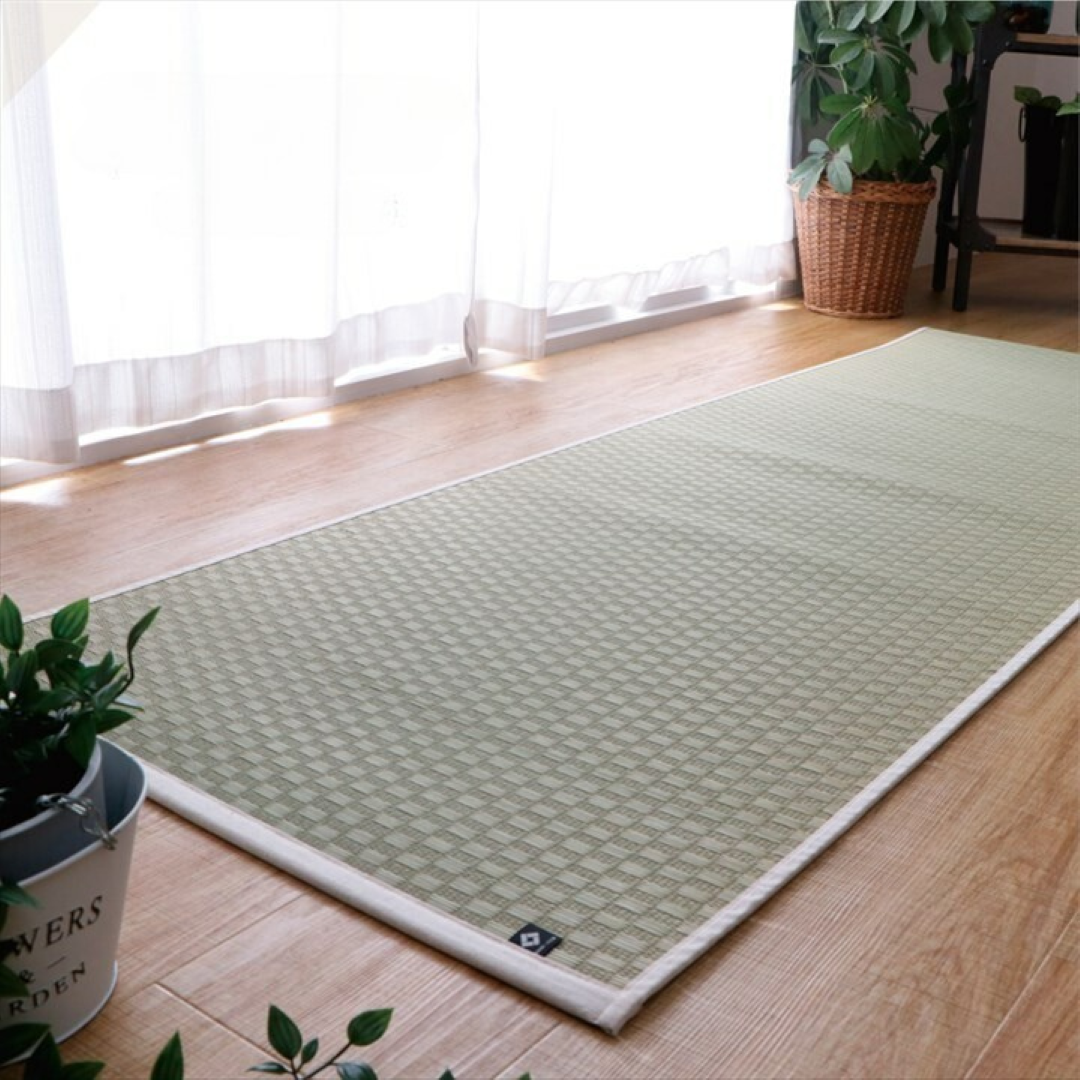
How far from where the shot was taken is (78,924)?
38.2 inches

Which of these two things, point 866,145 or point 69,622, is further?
point 866,145

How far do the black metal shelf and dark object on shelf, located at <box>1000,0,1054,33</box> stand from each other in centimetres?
3

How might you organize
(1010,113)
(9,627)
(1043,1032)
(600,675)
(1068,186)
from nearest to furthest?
(9,627)
(1043,1032)
(600,675)
(1068,186)
(1010,113)

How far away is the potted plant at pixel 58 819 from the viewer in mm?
935

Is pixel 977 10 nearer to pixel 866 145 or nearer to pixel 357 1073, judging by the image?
pixel 866 145

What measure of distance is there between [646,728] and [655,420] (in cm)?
121

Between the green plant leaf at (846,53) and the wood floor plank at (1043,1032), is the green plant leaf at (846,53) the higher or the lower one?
the higher one

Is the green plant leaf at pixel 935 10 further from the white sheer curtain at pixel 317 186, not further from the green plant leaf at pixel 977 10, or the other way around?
the white sheer curtain at pixel 317 186

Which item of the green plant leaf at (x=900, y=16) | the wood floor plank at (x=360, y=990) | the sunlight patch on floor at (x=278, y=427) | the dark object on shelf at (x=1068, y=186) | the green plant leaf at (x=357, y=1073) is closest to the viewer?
the green plant leaf at (x=357, y=1073)

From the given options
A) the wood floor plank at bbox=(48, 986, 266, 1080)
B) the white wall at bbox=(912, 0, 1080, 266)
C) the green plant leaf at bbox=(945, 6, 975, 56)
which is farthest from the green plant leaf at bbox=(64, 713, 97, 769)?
the white wall at bbox=(912, 0, 1080, 266)

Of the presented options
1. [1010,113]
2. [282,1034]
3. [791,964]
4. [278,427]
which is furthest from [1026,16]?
[282,1034]

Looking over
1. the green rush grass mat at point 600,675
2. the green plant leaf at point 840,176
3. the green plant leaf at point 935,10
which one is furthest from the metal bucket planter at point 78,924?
the green plant leaf at point 935,10

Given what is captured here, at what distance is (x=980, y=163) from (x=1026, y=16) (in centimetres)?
38

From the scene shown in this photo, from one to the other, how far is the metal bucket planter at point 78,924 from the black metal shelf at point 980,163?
3067 mm
